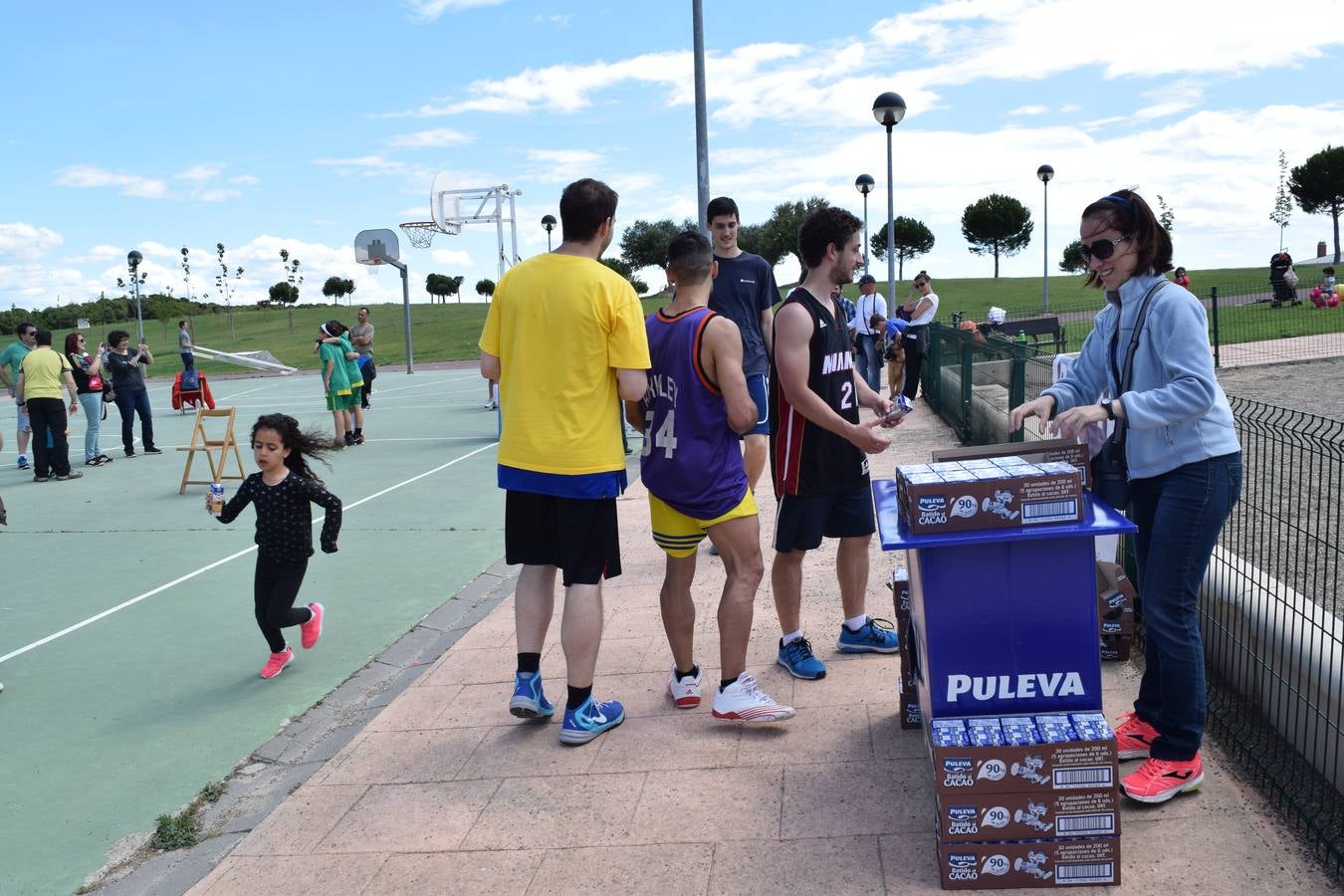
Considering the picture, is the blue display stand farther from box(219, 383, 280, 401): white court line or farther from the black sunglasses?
box(219, 383, 280, 401): white court line

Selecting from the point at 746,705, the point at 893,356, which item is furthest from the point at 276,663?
the point at 893,356

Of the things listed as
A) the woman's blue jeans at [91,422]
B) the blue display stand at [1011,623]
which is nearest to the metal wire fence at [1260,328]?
the woman's blue jeans at [91,422]

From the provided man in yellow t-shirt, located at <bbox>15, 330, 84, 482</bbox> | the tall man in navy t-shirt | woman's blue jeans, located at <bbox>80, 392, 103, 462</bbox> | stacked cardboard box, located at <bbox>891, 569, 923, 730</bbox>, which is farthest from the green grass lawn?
stacked cardboard box, located at <bbox>891, 569, 923, 730</bbox>

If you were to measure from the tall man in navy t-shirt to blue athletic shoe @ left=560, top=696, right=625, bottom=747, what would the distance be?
2744 mm

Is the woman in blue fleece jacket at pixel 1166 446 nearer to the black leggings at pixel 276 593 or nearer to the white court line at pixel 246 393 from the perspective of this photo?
the black leggings at pixel 276 593

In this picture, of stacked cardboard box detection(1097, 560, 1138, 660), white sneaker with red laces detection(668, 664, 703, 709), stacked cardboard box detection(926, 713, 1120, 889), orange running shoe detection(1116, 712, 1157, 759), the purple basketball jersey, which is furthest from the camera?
stacked cardboard box detection(1097, 560, 1138, 660)

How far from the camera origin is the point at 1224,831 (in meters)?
3.25

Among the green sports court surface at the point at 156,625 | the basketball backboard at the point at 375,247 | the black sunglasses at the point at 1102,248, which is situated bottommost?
the green sports court surface at the point at 156,625

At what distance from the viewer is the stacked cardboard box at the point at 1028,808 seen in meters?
2.98

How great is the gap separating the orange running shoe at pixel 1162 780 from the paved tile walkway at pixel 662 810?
5 cm

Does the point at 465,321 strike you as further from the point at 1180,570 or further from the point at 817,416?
the point at 1180,570

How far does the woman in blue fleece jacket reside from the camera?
3223 mm

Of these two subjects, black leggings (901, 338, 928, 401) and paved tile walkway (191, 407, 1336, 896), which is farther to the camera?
black leggings (901, 338, 928, 401)

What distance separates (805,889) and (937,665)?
2.45ft
